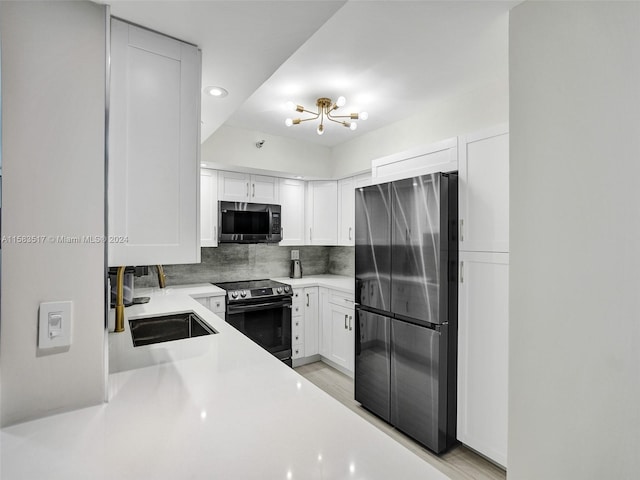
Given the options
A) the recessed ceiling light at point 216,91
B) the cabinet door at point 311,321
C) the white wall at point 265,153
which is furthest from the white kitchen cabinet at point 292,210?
the recessed ceiling light at point 216,91

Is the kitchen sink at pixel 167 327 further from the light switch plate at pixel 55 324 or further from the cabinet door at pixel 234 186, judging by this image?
the cabinet door at pixel 234 186

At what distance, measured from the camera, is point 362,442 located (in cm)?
78

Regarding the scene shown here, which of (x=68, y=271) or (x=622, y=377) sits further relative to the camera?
(x=622, y=377)

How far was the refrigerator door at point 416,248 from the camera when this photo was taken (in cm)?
208

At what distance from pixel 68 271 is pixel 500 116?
2.50 m

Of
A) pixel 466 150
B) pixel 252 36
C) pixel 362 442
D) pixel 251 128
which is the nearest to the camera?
pixel 362 442

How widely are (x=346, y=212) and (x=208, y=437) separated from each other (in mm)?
3124

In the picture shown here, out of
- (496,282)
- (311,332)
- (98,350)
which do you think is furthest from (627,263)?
(311,332)

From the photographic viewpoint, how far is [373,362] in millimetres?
2604

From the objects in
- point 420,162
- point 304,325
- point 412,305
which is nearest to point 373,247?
point 412,305

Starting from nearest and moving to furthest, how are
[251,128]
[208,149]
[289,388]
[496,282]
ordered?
[289,388], [496,282], [208,149], [251,128]

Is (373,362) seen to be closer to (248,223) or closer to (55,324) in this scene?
(248,223)

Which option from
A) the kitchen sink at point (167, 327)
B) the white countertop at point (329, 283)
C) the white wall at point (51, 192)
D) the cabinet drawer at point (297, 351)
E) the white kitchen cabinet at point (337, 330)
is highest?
the white wall at point (51, 192)

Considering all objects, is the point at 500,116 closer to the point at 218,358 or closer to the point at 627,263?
the point at 627,263
